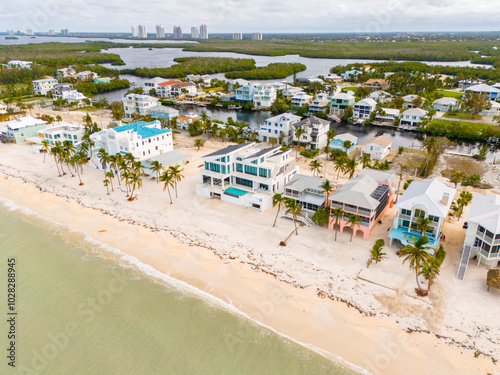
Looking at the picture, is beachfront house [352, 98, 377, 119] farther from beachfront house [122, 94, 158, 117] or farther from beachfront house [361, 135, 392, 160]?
beachfront house [122, 94, 158, 117]

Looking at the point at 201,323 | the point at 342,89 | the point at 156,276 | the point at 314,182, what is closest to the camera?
the point at 201,323

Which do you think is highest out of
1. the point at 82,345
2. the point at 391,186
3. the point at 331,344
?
the point at 391,186

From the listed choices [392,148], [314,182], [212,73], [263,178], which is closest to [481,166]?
[392,148]

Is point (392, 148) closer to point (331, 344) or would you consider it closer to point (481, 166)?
point (481, 166)

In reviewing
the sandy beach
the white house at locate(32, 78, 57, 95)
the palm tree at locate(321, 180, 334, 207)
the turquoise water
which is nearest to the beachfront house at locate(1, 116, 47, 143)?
the sandy beach

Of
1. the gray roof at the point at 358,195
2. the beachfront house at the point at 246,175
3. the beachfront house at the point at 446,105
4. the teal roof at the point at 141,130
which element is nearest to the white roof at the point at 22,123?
the teal roof at the point at 141,130

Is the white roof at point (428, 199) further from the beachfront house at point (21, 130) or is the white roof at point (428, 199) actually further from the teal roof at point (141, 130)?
the beachfront house at point (21, 130)
